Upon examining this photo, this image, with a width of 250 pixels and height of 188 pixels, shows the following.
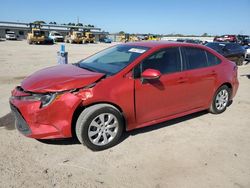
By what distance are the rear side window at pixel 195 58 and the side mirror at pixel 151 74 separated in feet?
3.47

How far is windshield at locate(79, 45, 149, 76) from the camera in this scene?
395 centimetres

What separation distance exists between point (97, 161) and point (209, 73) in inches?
113

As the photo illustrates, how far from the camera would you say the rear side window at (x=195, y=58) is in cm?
455

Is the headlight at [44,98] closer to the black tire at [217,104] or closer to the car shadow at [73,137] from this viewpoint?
the car shadow at [73,137]

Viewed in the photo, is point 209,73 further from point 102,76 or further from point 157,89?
point 102,76

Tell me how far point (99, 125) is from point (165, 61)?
1640 millimetres

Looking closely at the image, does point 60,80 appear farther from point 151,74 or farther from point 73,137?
point 151,74

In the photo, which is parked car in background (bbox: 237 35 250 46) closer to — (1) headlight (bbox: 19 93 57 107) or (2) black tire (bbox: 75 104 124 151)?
(2) black tire (bbox: 75 104 124 151)

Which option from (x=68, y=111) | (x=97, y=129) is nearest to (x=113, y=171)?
(x=97, y=129)

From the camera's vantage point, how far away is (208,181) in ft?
9.92

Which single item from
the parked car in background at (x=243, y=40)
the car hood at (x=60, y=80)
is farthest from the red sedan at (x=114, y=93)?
the parked car in background at (x=243, y=40)

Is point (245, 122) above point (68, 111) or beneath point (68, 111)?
beneath

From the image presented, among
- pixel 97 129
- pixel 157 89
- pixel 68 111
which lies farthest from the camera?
pixel 157 89

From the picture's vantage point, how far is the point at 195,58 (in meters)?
4.69
